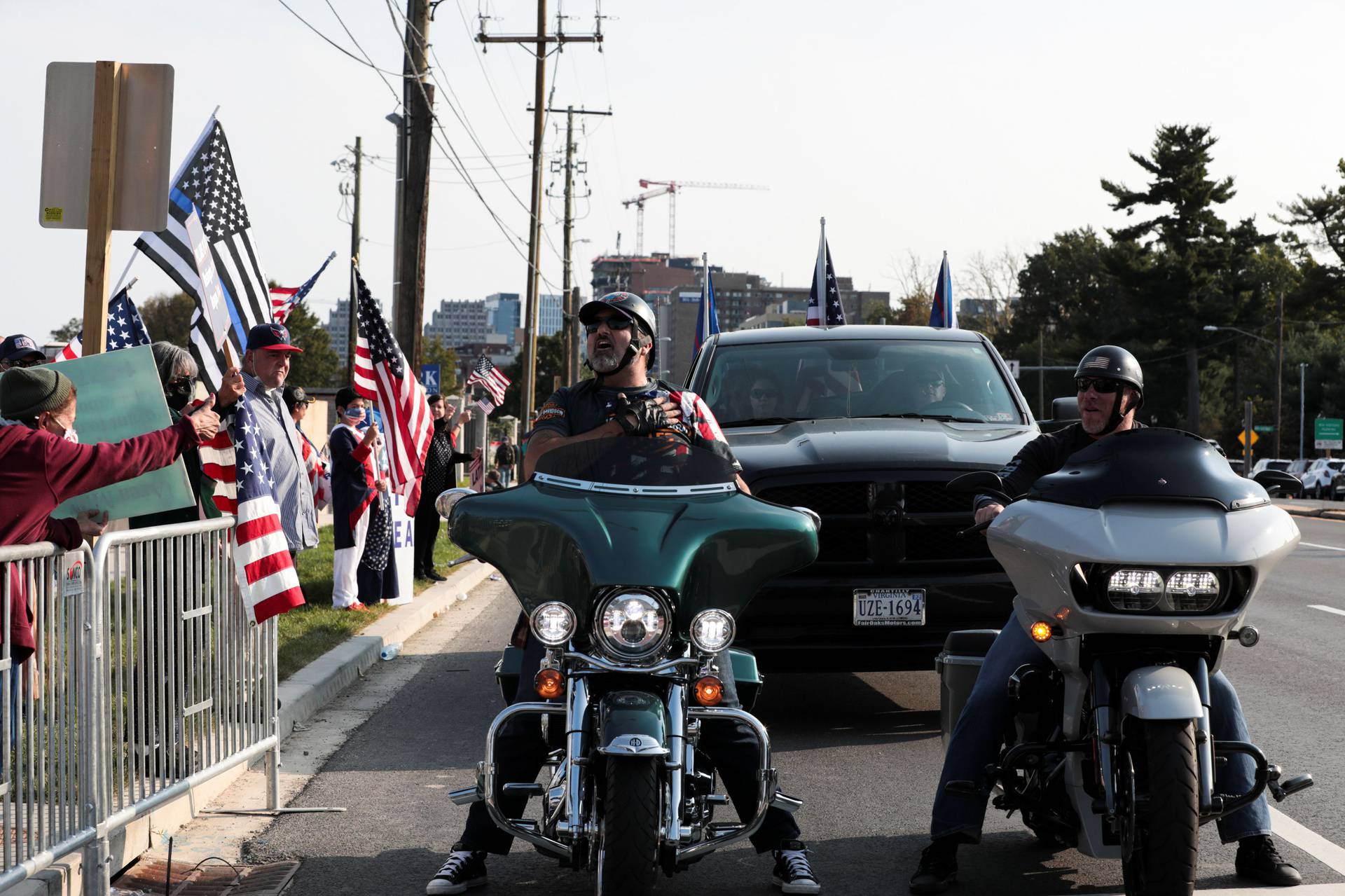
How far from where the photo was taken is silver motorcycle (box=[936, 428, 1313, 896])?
4062 millimetres

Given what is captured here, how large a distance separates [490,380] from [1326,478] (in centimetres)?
4021

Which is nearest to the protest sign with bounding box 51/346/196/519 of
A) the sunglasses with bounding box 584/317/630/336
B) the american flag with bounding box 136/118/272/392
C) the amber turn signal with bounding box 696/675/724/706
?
the sunglasses with bounding box 584/317/630/336

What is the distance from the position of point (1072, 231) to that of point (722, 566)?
350 ft

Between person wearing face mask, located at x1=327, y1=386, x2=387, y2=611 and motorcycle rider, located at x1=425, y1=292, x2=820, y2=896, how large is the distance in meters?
7.09

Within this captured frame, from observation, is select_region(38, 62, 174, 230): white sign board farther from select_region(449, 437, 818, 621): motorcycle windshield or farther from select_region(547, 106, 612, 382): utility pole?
select_region(547, 106, 612, 382): utility pole

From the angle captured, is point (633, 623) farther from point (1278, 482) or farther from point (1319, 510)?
point (1319, 510)

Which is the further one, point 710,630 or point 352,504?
point 352,504

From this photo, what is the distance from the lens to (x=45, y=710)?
14.4ft

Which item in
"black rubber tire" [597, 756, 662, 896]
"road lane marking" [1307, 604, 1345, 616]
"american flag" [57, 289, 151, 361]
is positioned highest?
"american flag" [57, 289, 151, 361]

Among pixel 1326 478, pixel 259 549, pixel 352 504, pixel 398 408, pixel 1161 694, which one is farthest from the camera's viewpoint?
pixel 1326 478

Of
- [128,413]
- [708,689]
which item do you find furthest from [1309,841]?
[128,413]

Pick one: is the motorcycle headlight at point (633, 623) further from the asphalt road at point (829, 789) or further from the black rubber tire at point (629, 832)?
the asphalt road at point (829, 789)

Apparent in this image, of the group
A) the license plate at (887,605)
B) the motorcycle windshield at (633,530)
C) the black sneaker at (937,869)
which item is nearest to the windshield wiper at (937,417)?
the license plate at (887,605)

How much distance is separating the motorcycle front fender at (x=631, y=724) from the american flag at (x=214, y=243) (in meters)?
4.70
